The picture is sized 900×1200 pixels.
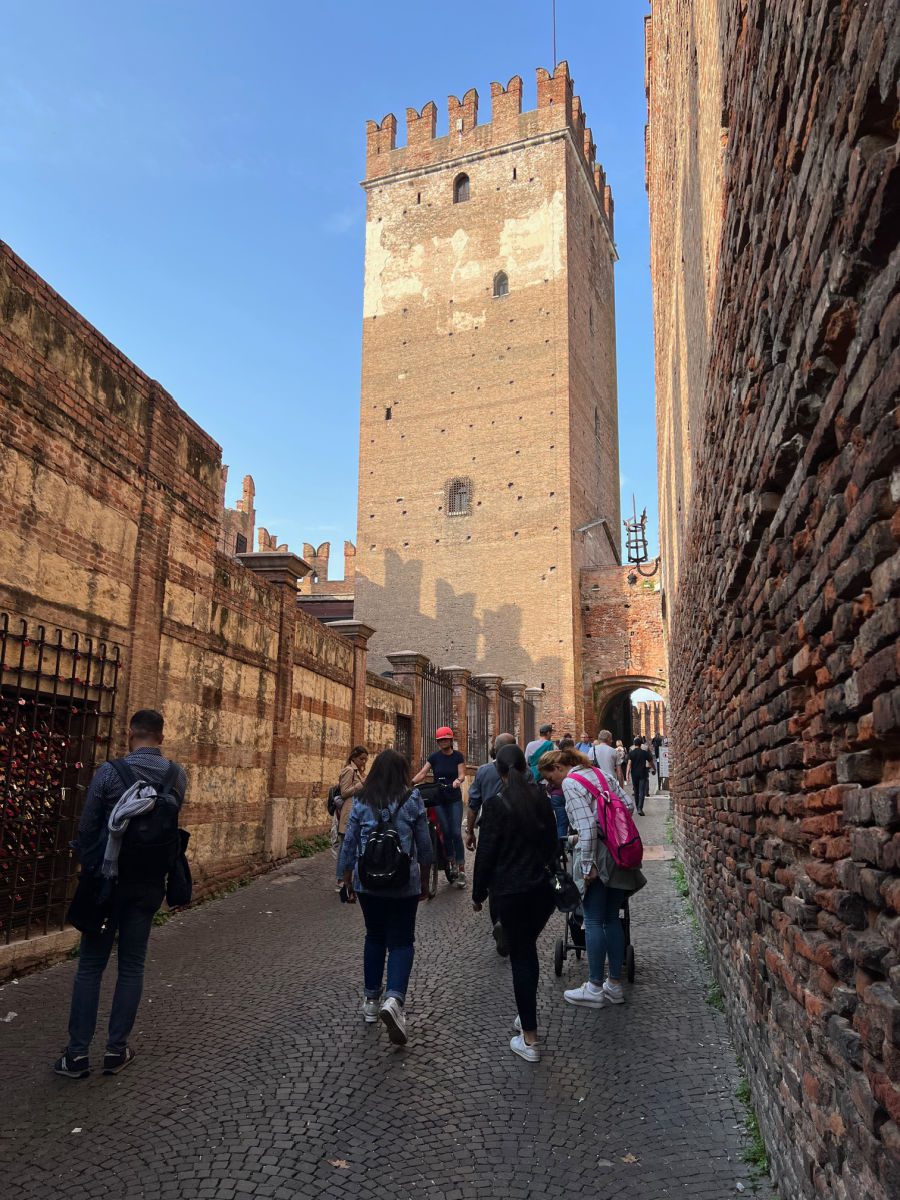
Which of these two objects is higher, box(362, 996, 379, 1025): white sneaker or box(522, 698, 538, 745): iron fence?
box(522, 698, 538, 745): iron fence

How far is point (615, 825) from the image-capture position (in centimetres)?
513

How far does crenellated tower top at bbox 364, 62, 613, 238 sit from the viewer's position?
98.5 ft

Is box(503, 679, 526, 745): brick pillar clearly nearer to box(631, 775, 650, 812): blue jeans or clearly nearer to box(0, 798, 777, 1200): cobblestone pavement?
box(631, 775, 650, 812): blue jeans

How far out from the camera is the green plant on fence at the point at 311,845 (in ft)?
35.9

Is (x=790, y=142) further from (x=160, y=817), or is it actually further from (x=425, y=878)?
(x=425, y=878)

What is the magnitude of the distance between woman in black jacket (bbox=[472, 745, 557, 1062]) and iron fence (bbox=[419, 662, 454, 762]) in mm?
11779

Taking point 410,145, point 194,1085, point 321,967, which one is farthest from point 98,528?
point 410,145

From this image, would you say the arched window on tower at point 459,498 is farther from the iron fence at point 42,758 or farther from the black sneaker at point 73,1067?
the black sneaker at point 73,1067

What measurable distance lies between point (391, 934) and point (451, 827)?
13.7 feet

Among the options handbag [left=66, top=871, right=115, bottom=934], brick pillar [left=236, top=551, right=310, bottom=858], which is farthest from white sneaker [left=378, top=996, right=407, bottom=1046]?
brick pillar [left=236, top=551, right=310, bottom=858]

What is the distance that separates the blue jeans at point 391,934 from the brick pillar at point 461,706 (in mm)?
13475

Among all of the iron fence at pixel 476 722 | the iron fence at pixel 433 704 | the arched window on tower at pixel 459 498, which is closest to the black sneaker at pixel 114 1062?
the iron fence at pixel 433 704

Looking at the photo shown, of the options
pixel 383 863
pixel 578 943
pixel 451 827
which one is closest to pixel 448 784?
pixel 451 827

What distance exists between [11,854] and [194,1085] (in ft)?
8.22
